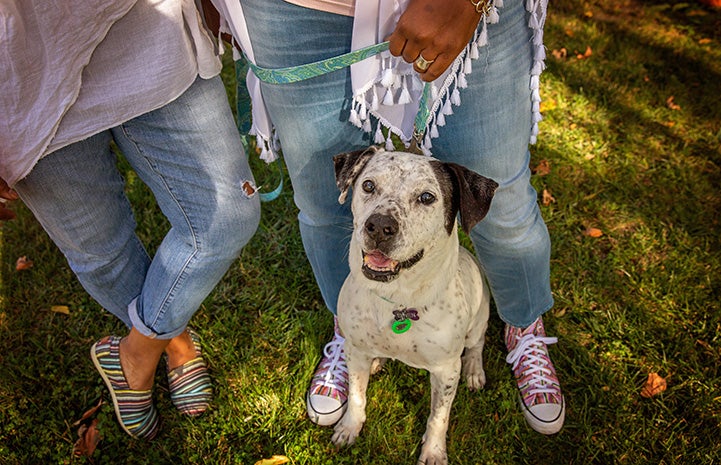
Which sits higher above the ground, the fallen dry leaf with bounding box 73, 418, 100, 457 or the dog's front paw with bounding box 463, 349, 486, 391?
the dog's front paw with bounding box 463, 349, 486, 391

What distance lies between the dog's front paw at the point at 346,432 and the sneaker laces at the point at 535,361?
987 mm

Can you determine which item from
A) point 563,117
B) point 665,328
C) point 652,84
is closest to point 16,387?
point 665,328

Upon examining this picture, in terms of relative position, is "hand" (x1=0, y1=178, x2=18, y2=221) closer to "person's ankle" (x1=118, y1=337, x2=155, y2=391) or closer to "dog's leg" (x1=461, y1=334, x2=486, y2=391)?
"person's ankle" (x1=118, y1=337, x2=155, y2=391)

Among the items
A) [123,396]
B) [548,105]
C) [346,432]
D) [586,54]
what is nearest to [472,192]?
[346,432]

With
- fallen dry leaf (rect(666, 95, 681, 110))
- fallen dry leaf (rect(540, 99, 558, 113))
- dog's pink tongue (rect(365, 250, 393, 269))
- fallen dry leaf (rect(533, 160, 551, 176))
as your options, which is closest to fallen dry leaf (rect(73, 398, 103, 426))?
dog's pink tongue (rect(365, 250, 393, 269))

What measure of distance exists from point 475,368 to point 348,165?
62.0 inches

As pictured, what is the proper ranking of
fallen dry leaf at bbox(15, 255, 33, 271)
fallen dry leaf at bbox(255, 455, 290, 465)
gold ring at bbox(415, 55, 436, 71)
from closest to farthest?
gold ring at bbox(415, 55, 436, 71)
fallen dry leaf at bbox(255, 455, 290, 465)
fallen dry leaf at bbox(15, 255, 33, 271)

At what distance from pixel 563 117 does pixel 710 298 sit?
6.82 ft

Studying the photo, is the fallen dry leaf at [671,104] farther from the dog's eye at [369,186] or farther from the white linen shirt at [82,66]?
the white linen shirt at [82,66]

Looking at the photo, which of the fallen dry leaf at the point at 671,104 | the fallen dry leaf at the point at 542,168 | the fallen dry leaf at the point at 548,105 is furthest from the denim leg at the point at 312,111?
the fallen dry leaf at the point at 671,104

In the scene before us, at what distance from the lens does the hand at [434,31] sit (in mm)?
1771

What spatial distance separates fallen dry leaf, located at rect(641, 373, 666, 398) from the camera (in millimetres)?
3186

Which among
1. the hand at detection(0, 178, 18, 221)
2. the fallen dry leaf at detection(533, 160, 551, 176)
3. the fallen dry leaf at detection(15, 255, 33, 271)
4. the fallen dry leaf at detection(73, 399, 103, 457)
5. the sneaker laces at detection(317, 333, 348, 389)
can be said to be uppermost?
the hand at detection(0, 178, 18, 221)

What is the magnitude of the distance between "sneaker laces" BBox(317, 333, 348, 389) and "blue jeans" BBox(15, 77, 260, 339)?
3.05 feet
